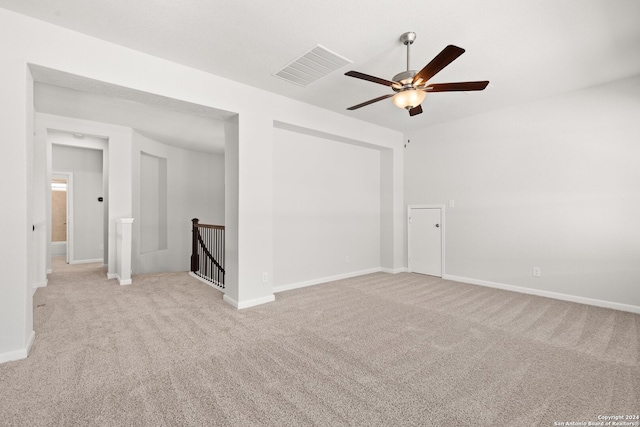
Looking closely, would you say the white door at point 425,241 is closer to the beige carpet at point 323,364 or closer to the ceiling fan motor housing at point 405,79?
the beige carpet at point 323,364

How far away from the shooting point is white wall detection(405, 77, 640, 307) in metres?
3.52

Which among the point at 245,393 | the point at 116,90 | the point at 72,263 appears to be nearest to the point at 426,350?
the point at 245,393

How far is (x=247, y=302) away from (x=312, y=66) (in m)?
2.89

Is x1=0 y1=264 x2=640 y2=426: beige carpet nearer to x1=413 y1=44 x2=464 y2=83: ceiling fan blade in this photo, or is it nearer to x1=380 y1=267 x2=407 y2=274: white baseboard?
x1=380 y1=267 x2=407 y2=274: white baseboard

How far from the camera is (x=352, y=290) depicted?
4.41 meters

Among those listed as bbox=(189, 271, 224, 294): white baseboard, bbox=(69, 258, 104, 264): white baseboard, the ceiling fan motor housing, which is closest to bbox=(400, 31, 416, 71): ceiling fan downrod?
the ceiling fan motor housing

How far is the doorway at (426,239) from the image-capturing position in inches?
207

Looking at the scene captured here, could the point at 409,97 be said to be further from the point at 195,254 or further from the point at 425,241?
the point at 195,254

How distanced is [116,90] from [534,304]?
5419mm

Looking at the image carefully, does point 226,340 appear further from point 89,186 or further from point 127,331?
point 89,186

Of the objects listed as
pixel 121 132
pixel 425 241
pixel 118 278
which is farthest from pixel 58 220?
pixel 425 241

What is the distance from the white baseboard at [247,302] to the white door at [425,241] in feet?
9.88

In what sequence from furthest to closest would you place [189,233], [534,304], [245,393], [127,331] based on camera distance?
[189,233] → [534,304] → [127,331] → [245,393]

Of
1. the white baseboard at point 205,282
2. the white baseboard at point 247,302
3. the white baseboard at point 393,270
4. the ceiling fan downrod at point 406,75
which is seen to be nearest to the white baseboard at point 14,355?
the white baseboard at point 247,302
